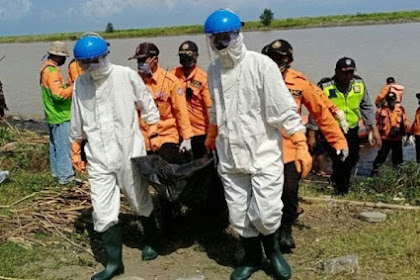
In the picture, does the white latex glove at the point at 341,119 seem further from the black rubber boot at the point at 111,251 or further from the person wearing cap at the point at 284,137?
the black rubber boot at the point at 111,251

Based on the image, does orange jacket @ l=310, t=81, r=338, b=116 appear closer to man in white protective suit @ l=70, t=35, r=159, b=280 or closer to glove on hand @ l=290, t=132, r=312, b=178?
glove on hand @ l=290, t=132, r=312, b=178

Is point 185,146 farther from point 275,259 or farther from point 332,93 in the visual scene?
point 332,93

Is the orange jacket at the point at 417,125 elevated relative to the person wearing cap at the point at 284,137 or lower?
lower

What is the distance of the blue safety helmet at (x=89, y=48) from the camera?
4141mm

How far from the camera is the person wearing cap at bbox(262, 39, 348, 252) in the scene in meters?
4.48

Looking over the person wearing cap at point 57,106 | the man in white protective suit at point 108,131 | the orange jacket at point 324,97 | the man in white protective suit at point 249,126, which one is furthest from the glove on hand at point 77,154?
the person wearing cap at point 57,106

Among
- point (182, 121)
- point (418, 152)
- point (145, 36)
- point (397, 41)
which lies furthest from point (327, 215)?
point (145, 36)

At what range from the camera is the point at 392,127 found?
30.5 feet

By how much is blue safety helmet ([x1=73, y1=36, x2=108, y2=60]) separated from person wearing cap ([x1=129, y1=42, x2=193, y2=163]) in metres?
0.82

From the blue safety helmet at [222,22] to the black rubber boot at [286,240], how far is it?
1.78m

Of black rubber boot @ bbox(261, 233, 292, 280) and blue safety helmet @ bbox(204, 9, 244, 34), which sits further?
black rubber boot @ bbox(261, 233, 292, 280)

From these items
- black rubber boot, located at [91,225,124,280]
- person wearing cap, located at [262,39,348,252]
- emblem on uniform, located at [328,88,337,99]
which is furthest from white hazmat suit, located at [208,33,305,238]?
emblem on uniform, located at [328,88,337,99]

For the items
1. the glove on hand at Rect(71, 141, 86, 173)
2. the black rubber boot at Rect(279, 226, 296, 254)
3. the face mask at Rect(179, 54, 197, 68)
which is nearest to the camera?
the glove on hand at Rect(71, 141, 86, 173)

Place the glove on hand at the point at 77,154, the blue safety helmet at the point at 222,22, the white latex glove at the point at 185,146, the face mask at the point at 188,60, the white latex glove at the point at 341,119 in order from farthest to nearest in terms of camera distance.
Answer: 1. the face mask at the point at 188,60
2. the white latex glove at the point at 341,119
3. the white latex glove at the point at 185,146
4. the glove on hand at the point at 77,154
5. the blue safety helmet at the point at 222,22
